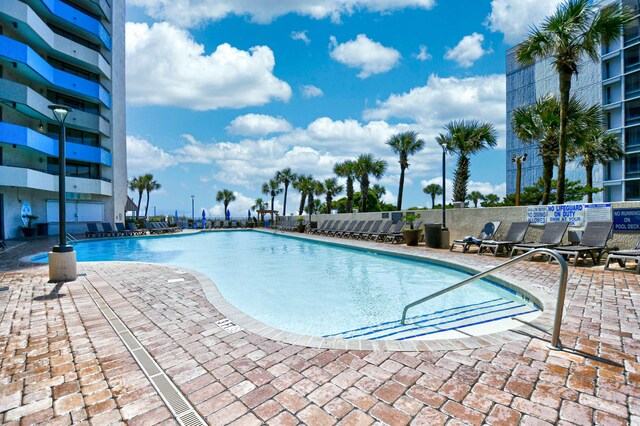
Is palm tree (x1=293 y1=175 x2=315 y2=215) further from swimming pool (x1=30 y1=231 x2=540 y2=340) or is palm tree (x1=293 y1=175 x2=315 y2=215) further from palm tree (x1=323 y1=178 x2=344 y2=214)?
swimming pool (x1=30 y1=231 x2=540 y2=340)

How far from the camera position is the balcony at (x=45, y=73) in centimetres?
1648

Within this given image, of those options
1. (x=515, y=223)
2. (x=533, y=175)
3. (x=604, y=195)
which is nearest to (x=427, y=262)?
(x=515, y=223)

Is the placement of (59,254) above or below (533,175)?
below

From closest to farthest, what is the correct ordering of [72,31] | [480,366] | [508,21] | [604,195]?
[480,366]
[508,21]
[72,31]
[604,195]

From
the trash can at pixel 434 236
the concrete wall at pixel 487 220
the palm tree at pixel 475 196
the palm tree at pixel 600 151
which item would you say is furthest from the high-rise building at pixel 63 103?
the palm tree at pixel 475 196

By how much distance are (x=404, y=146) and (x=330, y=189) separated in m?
14.3

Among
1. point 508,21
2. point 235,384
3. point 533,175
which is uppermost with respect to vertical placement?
point 508,21

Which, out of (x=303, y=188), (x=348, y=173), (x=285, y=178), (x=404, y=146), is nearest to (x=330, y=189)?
(x=303, y=188)

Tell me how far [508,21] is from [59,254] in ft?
66.2

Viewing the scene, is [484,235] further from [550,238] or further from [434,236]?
[550,238]

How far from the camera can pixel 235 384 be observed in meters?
2.34

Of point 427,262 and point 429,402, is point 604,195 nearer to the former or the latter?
point 427,262

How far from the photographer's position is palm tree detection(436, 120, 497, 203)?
17938 mm

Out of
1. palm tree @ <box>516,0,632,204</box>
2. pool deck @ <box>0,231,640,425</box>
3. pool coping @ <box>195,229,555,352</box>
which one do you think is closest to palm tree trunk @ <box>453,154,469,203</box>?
palm tree @ <box>516,0,632,204</box>
